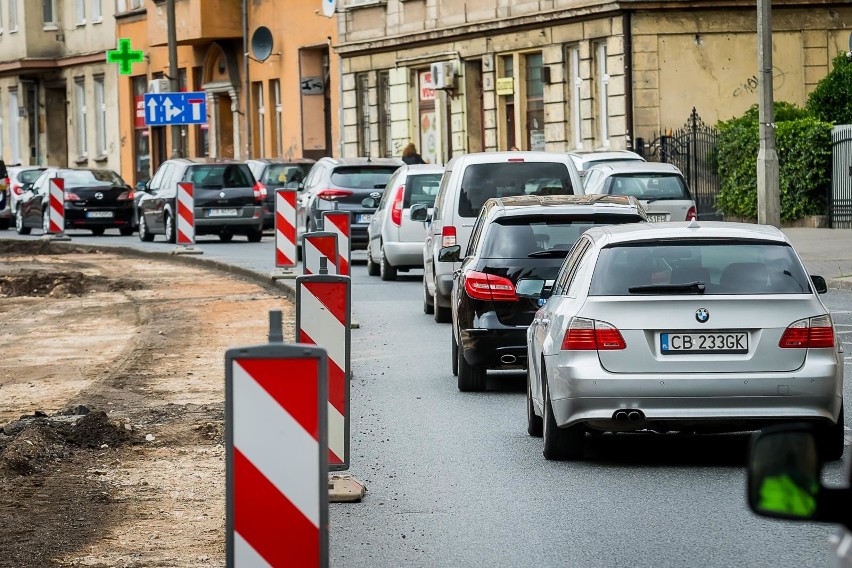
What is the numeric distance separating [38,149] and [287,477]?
66.8 metres

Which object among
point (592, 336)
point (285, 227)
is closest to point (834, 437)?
point (592, 336)

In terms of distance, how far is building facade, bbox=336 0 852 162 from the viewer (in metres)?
36.7

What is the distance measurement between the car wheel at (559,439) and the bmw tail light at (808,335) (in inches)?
44.9

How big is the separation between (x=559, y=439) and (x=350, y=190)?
1990 cm

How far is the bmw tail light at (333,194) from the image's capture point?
96.4 feet

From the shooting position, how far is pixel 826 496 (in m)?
3.11

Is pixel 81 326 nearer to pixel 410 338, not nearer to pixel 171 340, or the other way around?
pixel 171 340

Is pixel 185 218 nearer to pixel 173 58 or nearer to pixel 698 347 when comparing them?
pixel 173 58

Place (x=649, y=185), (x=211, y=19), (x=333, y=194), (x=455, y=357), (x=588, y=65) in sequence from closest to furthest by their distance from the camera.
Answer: (x=455, y=357)
(x=649, y=185)
(x=333, y=194)
(x=588, y=65)
(x=211, y=19)

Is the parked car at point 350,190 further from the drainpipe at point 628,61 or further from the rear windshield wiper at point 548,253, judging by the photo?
the rear windshield wiper at point 548,253

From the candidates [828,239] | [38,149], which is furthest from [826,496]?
[38,149]

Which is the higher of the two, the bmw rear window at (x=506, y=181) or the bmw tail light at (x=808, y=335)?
the bmw rear window at (x=506, y=181)

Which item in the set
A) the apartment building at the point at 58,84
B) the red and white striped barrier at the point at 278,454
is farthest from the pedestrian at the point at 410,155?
the red and white striped barrier at the point at 278,454

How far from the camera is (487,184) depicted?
19.0 metres
